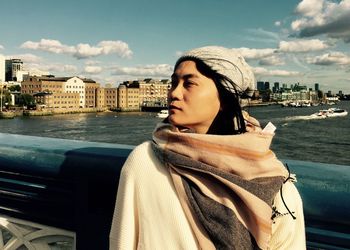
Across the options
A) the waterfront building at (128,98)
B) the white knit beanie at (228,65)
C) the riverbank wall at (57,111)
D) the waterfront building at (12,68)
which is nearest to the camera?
the white knit beanie at (228,65)

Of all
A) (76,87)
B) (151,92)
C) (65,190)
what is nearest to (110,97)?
(76,87)

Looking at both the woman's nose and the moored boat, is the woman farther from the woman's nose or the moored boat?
the moored boat

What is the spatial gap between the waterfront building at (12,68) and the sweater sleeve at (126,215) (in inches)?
3680

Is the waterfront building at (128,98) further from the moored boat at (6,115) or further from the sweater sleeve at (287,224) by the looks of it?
the sweater sleeve at (287,224)

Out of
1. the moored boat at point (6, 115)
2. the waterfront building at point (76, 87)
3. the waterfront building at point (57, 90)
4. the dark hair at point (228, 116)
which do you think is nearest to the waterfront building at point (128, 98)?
the waterfront building at point (76, 87)

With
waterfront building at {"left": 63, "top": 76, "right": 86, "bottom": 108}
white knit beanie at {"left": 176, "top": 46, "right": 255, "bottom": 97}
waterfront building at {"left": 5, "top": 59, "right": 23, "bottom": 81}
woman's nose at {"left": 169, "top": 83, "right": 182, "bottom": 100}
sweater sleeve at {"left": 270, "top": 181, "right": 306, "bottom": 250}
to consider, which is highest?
waterfront building at {"left": 5, "top": 59, "right": 23, "bottom": 81}

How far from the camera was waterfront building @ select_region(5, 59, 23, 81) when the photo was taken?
9058 cm

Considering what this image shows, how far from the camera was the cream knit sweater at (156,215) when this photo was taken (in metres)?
0.85

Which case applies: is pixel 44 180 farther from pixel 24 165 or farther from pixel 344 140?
pixel 344 140

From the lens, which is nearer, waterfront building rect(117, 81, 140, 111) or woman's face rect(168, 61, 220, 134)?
woman's face rect(168, 61, 220, 134)

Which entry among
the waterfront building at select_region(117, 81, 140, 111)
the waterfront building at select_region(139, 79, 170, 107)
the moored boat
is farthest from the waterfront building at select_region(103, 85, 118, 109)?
the moored boat

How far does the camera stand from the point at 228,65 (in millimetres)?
923

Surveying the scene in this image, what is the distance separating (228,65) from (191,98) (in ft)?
0.34

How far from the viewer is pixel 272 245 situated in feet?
2.79
